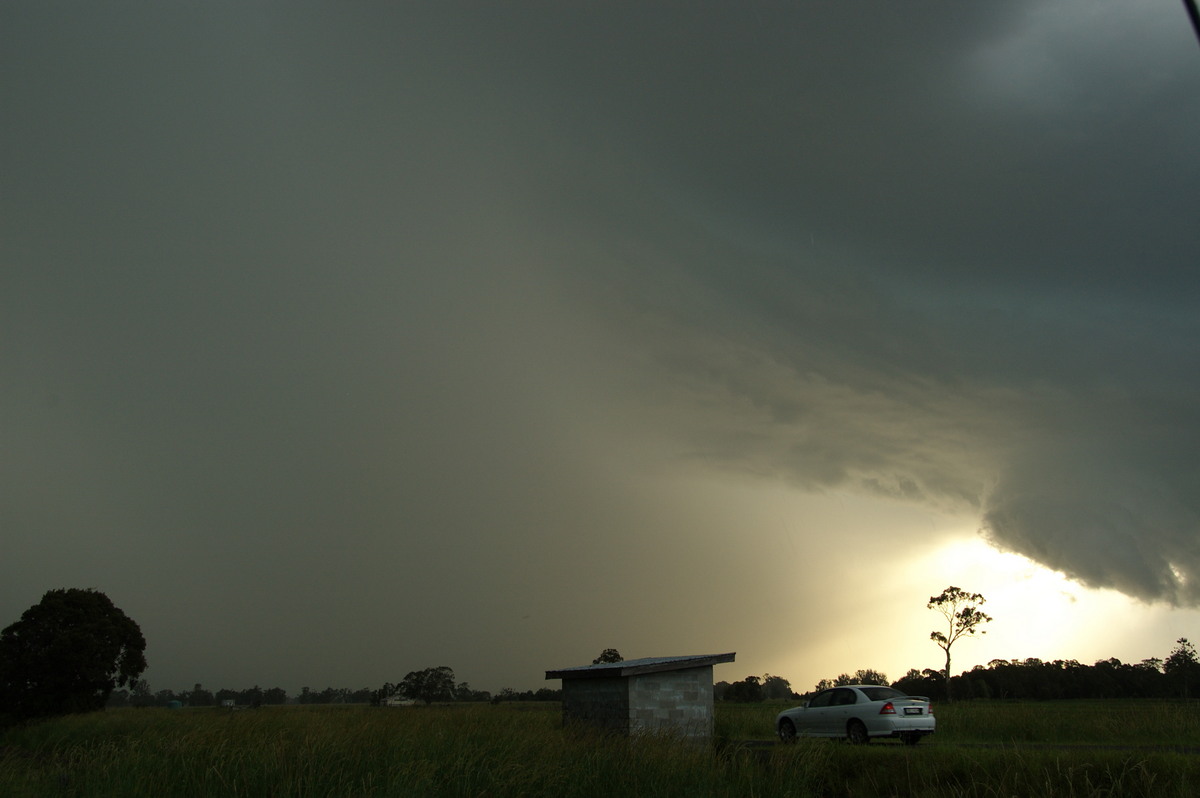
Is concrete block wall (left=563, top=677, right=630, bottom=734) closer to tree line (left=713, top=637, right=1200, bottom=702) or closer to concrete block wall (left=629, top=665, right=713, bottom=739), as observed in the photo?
concrete block wall (left=629, top=665, right=713, bottom=739)

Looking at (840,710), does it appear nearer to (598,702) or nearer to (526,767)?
(598,702)

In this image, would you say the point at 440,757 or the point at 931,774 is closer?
the point at 440,757

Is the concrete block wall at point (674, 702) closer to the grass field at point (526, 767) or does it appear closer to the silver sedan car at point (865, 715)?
the grass field at point (526, 767)

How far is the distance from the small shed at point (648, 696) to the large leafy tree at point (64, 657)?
1504 inches

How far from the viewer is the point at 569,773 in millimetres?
13938

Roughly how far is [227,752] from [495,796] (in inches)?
204

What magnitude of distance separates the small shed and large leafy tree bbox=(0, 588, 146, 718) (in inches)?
1504

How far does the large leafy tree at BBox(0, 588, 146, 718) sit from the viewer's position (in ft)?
146

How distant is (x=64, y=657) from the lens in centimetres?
4500

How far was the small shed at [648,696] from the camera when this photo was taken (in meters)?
21.1

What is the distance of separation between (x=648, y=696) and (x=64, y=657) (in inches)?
1641

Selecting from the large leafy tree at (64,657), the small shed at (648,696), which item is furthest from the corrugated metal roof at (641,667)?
the large leafy tree at (64,657)

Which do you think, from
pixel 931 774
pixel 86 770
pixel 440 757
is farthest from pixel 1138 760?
pixel 86 770

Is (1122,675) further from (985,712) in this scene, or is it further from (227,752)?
(227,752)
